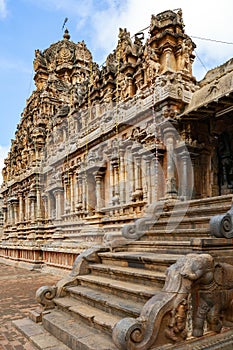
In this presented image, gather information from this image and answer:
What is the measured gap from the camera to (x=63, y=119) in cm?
2031

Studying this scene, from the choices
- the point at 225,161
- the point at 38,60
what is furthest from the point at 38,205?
the point at 225,161

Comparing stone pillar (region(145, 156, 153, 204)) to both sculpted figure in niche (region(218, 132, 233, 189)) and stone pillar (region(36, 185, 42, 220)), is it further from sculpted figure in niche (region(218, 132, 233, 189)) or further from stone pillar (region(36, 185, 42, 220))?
stone pillar (region(36, 185, 42, 220))

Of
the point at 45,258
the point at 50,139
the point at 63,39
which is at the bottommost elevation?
the point at 45,258

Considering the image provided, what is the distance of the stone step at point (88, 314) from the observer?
475 centimetres

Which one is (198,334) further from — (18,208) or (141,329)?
(18,208)

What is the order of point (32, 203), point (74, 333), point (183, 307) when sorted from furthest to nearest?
point (32, 203), point (74, 333), point (183, 307)

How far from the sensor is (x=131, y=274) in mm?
5434

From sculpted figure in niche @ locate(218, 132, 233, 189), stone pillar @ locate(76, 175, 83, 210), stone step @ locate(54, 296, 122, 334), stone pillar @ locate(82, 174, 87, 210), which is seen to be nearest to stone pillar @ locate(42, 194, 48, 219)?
stone pillar @ locate(76, 175, 83, 210)

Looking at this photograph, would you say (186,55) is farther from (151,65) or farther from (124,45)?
(124,45)

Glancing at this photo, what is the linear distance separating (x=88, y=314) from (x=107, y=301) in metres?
0.37

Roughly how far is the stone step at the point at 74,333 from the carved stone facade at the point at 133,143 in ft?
9.57

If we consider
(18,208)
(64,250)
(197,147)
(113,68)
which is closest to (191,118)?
(197,147)

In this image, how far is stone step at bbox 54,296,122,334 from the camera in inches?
187

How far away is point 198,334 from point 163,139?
764 cm
